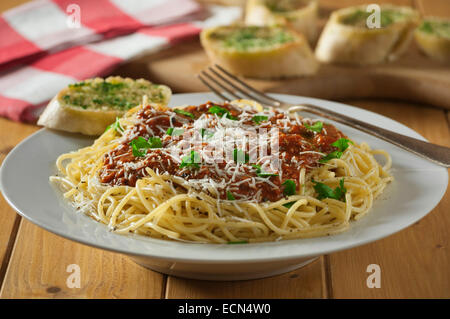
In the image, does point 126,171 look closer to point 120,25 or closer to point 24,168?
point 24,168

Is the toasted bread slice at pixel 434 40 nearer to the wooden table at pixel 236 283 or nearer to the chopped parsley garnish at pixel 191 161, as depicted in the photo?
the wooden table at pixel 236 283

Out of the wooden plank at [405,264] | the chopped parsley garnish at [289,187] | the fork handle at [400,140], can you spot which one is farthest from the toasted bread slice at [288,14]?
the chopped parsley garnish at [289,187]

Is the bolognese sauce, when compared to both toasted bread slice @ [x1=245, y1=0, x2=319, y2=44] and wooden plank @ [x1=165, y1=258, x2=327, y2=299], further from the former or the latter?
toasted bread slice @ [x1=245, y1=0, x2=319, y2=44]

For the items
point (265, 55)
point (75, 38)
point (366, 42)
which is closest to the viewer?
point (265, 55)

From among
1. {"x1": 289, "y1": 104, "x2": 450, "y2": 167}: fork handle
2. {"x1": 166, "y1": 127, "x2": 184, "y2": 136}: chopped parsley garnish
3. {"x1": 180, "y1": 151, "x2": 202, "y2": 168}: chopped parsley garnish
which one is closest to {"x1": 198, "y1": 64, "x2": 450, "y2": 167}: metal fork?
{"x1": 289, "y1": 104, "x2": 450, "y2": 167}: fork handle

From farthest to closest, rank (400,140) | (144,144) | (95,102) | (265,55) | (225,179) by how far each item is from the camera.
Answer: (265,55) → (95,102) → (400,140) → (144,144) → (225,179)

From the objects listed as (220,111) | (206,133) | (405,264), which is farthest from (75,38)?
(405,264)

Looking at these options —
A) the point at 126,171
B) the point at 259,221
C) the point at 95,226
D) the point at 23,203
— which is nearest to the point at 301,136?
the point at 259,221

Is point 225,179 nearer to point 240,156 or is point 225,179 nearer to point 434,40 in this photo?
point 240,156
